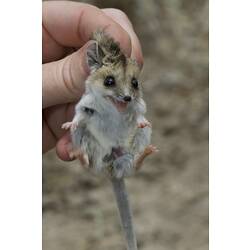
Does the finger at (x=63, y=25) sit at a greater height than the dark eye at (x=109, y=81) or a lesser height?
lesser

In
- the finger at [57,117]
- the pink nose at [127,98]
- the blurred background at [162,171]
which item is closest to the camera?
the pink nose at [127,98]

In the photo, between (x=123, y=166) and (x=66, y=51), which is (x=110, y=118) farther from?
(x=66, y=51)

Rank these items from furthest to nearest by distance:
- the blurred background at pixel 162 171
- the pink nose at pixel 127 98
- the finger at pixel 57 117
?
the blurred background at pixel 162 171
the finger at pixel 57 117
the pink nose at pixel 127 98

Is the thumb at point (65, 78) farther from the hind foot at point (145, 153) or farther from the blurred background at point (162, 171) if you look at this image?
the blurred background at point (162, 171)

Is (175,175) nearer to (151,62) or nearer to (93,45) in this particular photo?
(151,62)

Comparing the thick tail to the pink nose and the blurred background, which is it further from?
the blurred background

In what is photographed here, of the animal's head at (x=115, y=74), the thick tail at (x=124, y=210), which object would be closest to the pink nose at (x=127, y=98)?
the animal's head at (x=115, y=74)

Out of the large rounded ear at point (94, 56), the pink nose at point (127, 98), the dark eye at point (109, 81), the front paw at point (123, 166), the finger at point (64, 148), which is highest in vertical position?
the large rounded ear at point (94, 56)

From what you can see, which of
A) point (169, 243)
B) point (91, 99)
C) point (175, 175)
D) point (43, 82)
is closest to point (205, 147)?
point (175, 175)
